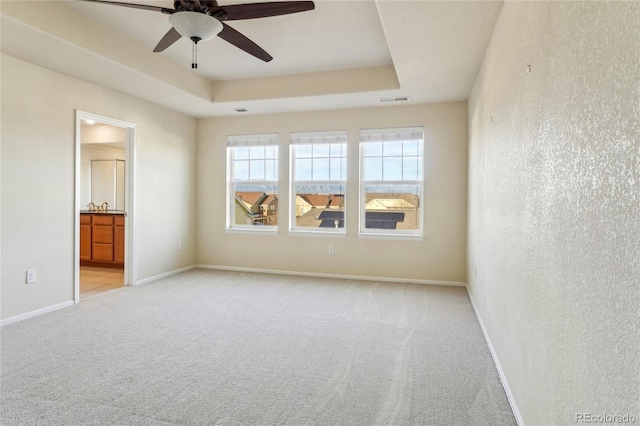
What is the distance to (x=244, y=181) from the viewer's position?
20.0ft

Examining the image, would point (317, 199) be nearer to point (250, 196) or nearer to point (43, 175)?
point (250, 196)

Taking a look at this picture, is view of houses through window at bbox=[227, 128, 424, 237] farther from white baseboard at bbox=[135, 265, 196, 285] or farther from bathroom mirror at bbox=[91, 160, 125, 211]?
bathroom mirror at bbox=[91, 160, 125, 211]

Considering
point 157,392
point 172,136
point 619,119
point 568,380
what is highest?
point 172,136

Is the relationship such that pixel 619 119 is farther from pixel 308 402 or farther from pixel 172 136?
pixel 172 136

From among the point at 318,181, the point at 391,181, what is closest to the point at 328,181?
the point at 318,181

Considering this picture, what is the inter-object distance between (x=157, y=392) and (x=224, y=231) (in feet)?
13.0

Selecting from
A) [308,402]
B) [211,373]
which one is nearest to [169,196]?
[211,373]

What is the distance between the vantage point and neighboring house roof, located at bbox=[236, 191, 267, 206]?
6.03 m

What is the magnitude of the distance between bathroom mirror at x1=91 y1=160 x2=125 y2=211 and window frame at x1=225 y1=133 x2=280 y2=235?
2.93 m

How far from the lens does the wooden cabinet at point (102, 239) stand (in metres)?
6.07

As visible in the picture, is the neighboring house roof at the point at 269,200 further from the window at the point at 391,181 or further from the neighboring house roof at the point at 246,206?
the window at the point at 391,181

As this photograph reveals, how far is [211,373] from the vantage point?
2.46 meters

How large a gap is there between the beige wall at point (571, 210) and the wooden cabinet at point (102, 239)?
5.84m
